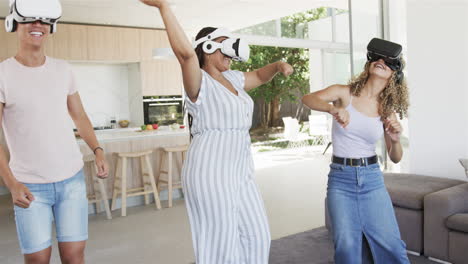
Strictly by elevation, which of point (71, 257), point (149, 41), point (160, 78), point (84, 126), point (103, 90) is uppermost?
point (149, 41)

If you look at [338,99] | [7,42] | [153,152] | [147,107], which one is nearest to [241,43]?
[338,99]

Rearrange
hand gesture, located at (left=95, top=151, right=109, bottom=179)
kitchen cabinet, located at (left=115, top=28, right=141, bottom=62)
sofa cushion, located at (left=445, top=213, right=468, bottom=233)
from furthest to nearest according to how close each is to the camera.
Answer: kitchen cabinet, located at (left=115, top=28, right=141, bottom=62) → sofa cushion, located at (left=445, top=213, right=468, bottom=233) → hand gesture, located at (left=95, top=151, right=109, bottom=179)

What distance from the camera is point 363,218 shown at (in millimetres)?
2291

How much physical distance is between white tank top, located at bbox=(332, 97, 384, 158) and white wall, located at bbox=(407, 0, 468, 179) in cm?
212

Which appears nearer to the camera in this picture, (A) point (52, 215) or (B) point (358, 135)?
(A) point (52, 215)

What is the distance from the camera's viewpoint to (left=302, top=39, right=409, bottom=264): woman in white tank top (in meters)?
2.28

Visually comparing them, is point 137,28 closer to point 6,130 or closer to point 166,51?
point 166,51

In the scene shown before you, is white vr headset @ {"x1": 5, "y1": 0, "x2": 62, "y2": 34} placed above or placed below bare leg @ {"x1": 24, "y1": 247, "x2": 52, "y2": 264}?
above

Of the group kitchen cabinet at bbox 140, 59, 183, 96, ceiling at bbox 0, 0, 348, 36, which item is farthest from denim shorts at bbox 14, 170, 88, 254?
kitchen cabinet at bbox 140, 59, 183, 96

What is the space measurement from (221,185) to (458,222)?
2096 mm

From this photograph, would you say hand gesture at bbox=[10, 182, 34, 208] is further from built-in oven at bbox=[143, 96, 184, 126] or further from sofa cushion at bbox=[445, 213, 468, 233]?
built-in oven at bbox=[143, 96, 184, 126]

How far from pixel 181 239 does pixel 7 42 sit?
4.90 m

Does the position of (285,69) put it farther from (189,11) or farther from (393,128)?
(189,11)

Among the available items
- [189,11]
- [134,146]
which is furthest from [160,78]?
[134,146]
